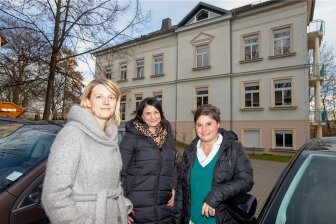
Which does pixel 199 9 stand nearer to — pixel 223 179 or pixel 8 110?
pixel 8 110

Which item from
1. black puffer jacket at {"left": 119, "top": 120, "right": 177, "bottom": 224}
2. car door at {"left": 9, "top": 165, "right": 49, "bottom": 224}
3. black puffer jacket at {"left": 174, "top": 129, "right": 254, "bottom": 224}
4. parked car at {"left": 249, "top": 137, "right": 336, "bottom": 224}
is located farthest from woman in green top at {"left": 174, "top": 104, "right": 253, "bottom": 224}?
car door at {"left": 9, "top": 165, "right": 49, "bottom": 224}

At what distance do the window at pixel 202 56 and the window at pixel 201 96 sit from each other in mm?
1860

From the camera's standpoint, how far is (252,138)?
19781 mm

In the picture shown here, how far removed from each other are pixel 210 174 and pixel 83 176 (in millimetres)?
1106

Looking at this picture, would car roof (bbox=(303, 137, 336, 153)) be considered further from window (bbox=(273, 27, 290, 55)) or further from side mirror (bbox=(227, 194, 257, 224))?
window (bbox=(273, 27, 290, 55))

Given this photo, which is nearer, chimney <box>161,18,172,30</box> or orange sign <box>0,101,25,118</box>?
orange sign <box>0,101,25,118</box>

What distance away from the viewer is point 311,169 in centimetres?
219

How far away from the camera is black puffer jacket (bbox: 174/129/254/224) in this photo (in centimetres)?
237

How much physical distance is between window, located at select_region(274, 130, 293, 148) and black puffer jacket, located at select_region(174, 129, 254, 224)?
16.9 meters

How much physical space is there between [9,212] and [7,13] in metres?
9.82

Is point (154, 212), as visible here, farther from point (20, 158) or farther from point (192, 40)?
point (192, 40)

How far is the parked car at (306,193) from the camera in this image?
1928 millimetres

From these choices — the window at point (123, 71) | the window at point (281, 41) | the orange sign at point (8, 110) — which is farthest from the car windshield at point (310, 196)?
the window at point (123, 71)

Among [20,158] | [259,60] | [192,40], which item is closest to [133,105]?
[192,40]
